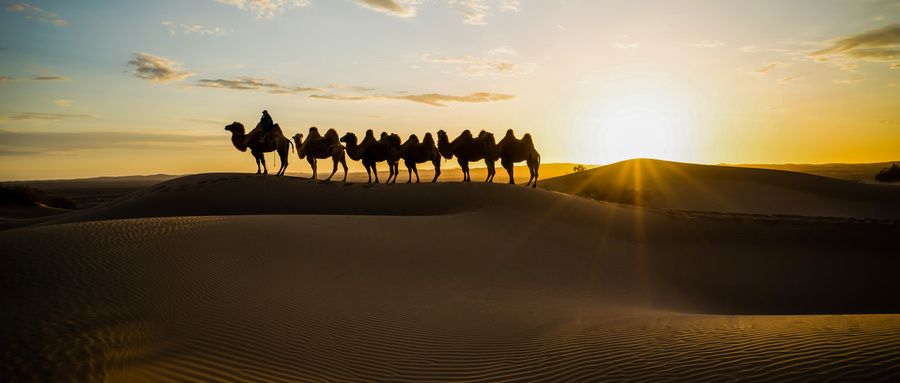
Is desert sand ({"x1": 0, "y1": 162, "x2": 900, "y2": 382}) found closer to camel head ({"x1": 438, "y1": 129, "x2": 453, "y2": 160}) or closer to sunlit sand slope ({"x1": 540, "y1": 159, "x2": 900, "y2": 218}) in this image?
camel head ({"x1": 438, "y1": 129, "x2": 453, "y2": 160})

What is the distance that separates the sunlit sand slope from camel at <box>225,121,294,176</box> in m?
23.9

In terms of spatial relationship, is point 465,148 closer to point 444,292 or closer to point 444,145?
point 444,145

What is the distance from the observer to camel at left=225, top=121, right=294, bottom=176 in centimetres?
2039

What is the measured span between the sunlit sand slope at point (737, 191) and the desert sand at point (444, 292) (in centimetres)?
1910

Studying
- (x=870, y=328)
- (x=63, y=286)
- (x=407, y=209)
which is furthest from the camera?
(x=407, y=209)

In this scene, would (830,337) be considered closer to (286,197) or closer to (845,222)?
(845,222)

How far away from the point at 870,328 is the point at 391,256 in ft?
28.9

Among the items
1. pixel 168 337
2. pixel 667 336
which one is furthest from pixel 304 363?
pixel 667 336

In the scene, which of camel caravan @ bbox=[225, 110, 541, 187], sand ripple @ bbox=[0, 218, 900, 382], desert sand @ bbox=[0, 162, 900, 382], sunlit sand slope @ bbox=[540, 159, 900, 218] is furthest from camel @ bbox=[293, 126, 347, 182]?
sunlit sand slope @ bbox=[540, 159, 900, 218]

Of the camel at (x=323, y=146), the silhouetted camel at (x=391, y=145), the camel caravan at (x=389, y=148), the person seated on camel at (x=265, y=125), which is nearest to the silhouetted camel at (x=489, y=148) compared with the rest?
the camel caravan at (x=389, y=148)

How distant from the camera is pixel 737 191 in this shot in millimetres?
40062

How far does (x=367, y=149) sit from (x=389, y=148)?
116cm

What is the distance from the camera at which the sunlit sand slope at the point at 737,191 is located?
33.2 metres

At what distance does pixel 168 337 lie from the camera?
605cm
